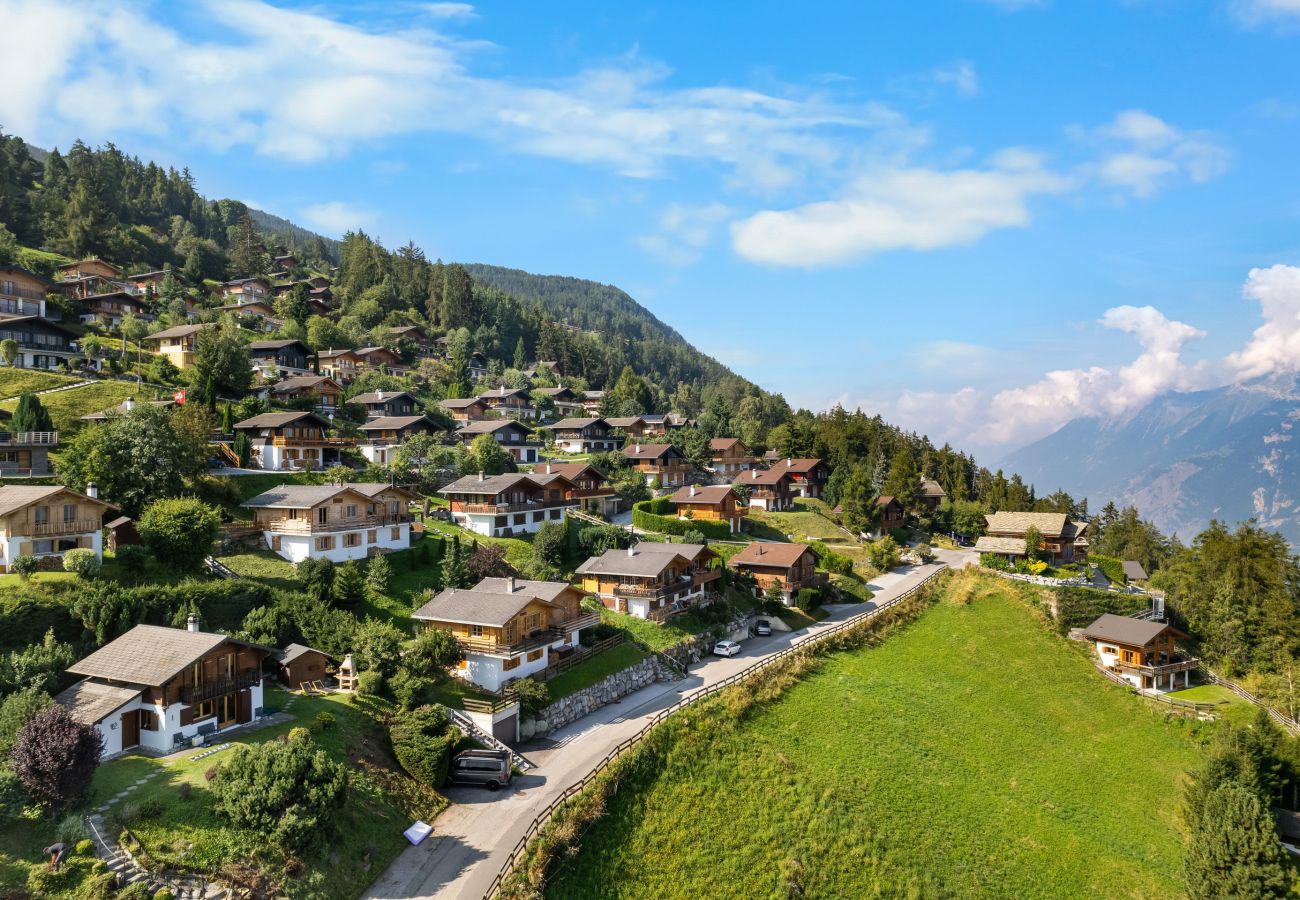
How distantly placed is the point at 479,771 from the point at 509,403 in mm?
87459

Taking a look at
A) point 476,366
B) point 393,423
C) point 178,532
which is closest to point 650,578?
point 178,532

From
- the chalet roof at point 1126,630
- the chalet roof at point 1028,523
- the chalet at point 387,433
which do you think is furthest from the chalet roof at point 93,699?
the chalet roof at point 1028,523

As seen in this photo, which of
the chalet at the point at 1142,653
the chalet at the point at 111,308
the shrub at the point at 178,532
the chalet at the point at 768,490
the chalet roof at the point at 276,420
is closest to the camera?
the shrub at the point at 178,532

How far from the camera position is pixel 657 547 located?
57.6 m

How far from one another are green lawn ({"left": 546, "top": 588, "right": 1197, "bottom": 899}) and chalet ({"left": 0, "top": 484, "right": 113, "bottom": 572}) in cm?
3203

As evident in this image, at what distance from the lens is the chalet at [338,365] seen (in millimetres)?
108500

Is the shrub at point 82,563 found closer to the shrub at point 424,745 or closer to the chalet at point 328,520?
the chalet at point 328,520

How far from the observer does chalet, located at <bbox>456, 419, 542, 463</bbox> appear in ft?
298

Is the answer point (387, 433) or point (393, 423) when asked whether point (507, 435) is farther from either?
point (387, 433)

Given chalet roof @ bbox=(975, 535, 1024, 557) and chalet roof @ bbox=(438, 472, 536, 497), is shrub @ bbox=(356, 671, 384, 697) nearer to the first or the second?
chalet roof @ bbox=(438, 472, 536, 497)

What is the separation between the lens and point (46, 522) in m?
38.7

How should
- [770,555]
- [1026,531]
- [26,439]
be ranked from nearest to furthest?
[26,439] → [770,555] → [1026,531]

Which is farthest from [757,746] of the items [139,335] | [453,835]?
[139,335]

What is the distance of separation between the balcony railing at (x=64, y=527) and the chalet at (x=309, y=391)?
4542 cm
